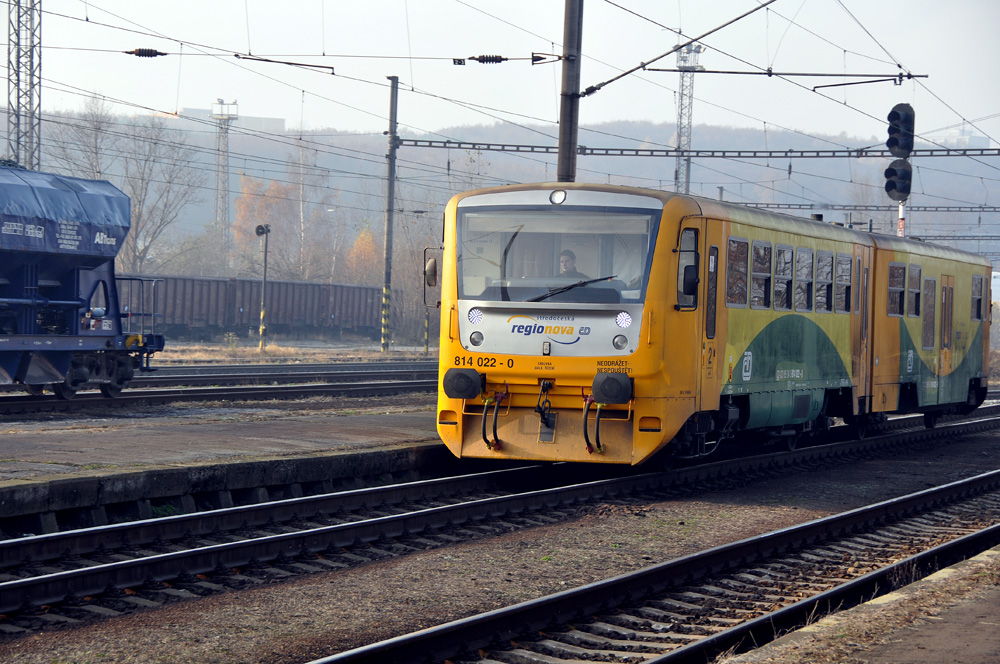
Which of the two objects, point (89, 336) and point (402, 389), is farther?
point (402, 389)

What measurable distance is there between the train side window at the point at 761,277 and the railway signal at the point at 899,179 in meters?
7.82

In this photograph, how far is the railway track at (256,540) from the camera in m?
6.71

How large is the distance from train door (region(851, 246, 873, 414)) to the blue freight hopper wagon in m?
10.9

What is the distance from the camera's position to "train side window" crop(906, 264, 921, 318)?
57.1 feet

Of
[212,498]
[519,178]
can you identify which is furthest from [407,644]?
[519,178]

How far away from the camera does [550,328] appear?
11281 mm

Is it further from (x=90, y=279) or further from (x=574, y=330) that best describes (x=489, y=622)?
(x=90, y=279)

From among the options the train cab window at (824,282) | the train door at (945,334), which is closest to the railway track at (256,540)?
the train cab window at (824,282)

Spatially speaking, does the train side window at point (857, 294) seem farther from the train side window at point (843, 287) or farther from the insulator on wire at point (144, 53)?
the insulator on wire at point (144, 53)

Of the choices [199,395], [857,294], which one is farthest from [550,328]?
[199,395]

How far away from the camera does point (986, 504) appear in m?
12.0

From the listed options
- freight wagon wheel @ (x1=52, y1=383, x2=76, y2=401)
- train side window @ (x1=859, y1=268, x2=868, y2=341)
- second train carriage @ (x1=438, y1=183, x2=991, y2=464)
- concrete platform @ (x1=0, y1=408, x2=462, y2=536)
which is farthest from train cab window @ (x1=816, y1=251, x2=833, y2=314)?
freight wagon wheel @ (x1=52, y1=383, x2=76, y2=401)

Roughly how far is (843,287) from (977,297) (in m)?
6.50

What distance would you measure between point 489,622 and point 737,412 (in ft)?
23.9
